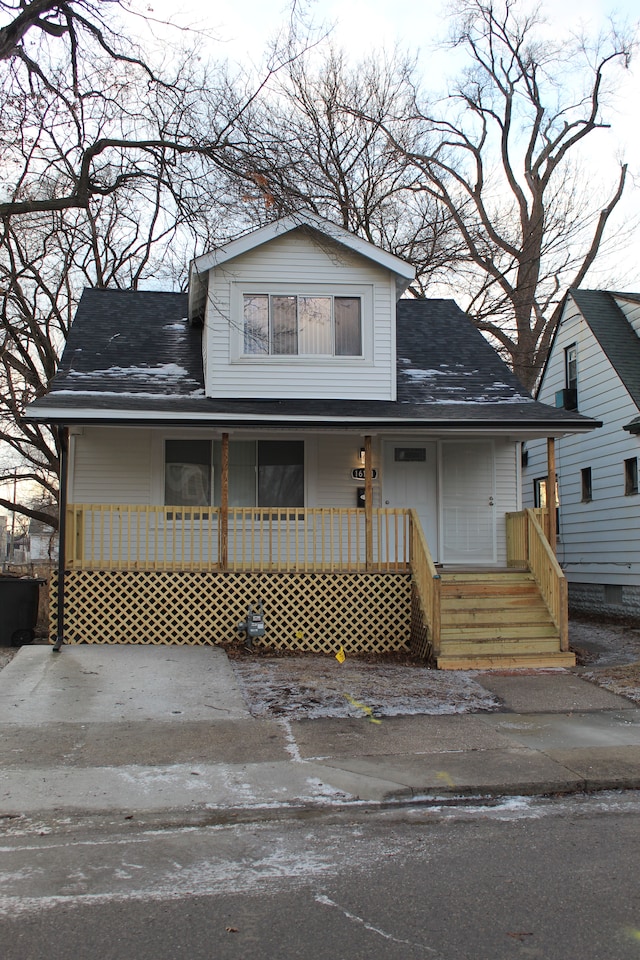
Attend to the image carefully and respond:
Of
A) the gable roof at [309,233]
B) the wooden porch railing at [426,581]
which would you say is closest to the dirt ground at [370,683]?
the wooden porch railing at [426,581]

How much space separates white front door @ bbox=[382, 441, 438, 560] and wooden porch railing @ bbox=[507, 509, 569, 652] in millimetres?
1344

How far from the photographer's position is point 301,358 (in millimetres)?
13438

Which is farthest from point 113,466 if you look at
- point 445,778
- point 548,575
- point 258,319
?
point 445,778

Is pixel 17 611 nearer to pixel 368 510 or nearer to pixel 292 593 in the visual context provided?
pixel 292 593

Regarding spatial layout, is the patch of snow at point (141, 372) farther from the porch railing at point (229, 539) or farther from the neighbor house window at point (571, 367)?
the neighbor house window at point (571, 367)

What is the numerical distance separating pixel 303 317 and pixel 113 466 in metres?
3.99

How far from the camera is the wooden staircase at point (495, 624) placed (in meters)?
11.0

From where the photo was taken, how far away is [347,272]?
539 inches

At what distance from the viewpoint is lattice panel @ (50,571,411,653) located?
11914 millimetres

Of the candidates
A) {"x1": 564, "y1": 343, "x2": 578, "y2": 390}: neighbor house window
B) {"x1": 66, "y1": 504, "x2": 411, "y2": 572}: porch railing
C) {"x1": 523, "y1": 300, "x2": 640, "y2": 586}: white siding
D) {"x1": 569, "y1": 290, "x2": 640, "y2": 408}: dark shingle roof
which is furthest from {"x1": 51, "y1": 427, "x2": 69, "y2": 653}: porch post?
{"x1": 564, "y1": 343, "x2": 578, "y2": 390}: neighbor house window

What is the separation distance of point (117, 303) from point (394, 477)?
6851 millimetres

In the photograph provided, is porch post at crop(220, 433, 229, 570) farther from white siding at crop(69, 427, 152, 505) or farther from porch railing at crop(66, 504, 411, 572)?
white siding at crop(69, 427, 152, 505)

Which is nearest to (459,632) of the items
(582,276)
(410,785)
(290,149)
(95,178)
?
(410,785)

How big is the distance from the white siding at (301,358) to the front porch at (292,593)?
2.17 meters
